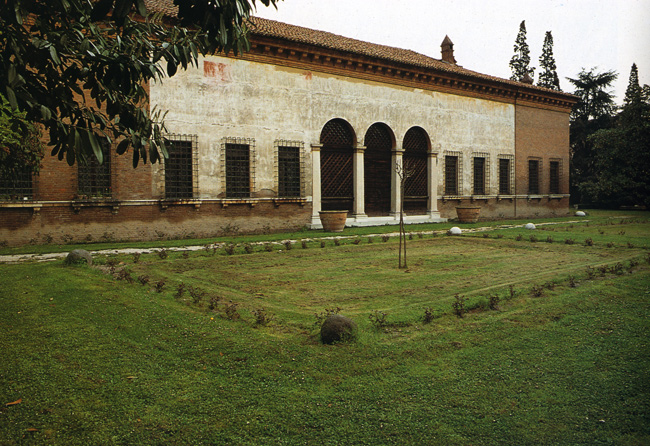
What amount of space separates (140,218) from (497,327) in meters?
11.9

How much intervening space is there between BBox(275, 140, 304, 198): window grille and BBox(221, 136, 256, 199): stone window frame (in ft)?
3.14

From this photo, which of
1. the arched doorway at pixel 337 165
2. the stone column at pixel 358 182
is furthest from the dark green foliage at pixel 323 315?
the stone column at pixel 358 182

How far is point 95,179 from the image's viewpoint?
13375 millimetres

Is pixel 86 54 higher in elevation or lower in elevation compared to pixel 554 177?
lower

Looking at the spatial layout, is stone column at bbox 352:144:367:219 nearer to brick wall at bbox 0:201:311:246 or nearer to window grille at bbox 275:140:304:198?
brick wall at bbox 0:201:311:246

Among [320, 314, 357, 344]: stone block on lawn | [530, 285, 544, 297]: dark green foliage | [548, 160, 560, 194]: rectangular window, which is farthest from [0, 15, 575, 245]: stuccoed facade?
[320, 314, 357, 344]: stone block on lawn

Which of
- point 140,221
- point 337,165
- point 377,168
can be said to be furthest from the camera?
point 377,168

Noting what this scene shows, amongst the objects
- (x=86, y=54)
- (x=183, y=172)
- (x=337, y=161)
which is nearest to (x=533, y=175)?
(x=337, y=161)

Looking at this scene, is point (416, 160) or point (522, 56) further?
point (522, 56)

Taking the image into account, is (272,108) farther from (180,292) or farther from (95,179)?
(180,292)

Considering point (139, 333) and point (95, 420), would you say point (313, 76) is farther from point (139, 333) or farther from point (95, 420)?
point (95, 420)

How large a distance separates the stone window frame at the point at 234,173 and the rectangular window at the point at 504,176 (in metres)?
13.9

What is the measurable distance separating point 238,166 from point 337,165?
429 cm

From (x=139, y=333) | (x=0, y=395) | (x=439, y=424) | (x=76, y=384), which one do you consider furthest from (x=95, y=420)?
(x=439, y=424)
